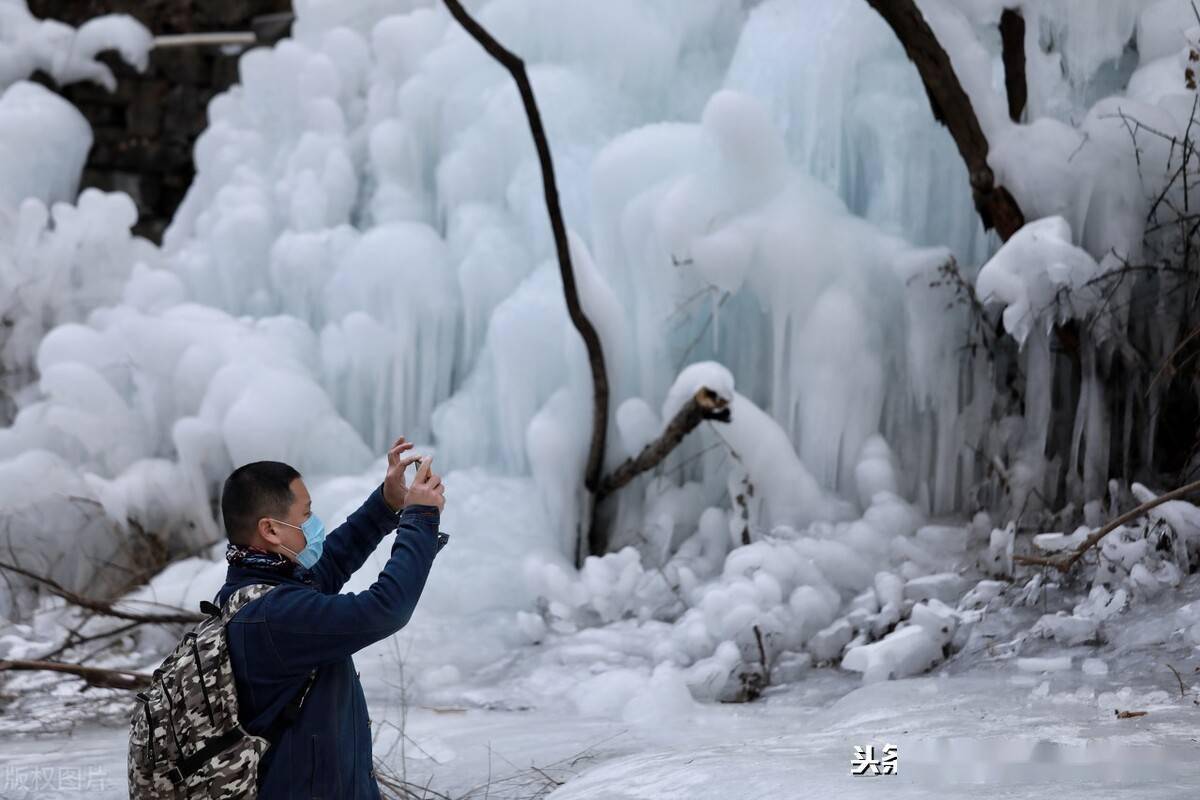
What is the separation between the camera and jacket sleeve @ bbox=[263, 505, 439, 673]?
5.60 ft

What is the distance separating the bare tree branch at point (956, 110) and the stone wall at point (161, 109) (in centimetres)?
462

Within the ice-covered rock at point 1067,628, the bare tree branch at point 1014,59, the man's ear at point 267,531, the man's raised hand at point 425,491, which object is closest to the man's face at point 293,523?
the man's ear at point 267,531

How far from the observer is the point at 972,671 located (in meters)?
3.29

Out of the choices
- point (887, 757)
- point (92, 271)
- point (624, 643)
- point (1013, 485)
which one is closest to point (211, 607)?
point (887, 757)

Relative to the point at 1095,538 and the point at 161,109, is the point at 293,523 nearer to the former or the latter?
the point at 1095,538

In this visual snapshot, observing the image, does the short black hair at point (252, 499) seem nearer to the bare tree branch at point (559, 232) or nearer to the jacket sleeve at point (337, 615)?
the jacket sleeve at point (337, 615)

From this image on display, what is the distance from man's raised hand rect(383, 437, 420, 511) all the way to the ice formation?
1.68 metres

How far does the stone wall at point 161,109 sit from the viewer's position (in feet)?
24.8

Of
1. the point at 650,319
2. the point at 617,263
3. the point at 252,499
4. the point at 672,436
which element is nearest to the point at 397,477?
the point at 252,499

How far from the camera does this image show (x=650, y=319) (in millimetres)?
4816

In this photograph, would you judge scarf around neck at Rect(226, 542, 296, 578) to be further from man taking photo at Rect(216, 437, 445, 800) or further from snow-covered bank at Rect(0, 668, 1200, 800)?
snow-covered bank at Rect(0, 668, 1200, 800)

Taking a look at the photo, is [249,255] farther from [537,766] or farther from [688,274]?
[537,766]

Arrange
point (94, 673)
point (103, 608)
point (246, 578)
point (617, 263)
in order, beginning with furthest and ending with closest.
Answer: point (617, 263) < point (103, 608) < point (94, 673) < point (246, 578)

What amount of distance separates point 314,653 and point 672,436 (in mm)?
2895
